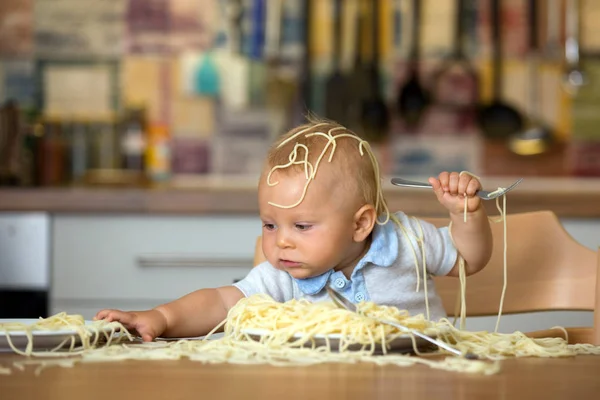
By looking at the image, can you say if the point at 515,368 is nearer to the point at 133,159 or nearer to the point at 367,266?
the point at 367,266

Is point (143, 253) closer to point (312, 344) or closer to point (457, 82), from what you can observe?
point (457, 82)

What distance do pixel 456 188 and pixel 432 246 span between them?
164 mm

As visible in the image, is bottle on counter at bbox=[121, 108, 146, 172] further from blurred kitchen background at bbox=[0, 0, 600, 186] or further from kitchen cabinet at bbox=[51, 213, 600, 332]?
kitchen cabinet at bbox=[51, 213, 600, 332]

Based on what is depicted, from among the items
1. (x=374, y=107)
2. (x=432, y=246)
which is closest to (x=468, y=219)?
(x=432, y=246)

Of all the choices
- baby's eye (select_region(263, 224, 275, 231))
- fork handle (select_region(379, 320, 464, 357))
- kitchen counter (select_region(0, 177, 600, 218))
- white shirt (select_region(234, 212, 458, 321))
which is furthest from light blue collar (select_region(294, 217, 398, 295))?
kitchen counter (select_region(0, 177, 600, 218))

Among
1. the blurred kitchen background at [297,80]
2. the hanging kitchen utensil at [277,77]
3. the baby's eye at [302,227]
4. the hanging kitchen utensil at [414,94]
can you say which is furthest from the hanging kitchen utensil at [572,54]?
the baby's eye at [302,227]

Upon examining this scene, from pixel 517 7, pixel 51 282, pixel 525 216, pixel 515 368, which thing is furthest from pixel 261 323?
pixel 517 7

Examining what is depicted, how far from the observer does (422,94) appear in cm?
265

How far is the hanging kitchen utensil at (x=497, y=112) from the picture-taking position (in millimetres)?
2607

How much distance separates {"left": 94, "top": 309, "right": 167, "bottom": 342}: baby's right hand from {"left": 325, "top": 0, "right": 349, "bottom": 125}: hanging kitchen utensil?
1.64m

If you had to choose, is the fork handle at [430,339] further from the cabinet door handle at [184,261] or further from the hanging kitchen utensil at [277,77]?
the hanging kitchen utensil at [277,77]

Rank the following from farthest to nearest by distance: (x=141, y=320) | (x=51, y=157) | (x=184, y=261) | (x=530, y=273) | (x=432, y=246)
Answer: (x=51, y=157)
(x=184, y=261)
(x=530, y=273)
(x=432, y=246)
(x=141, y=320)

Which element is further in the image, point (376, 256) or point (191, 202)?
point (191, 202)

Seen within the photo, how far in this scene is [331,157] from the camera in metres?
1.15
